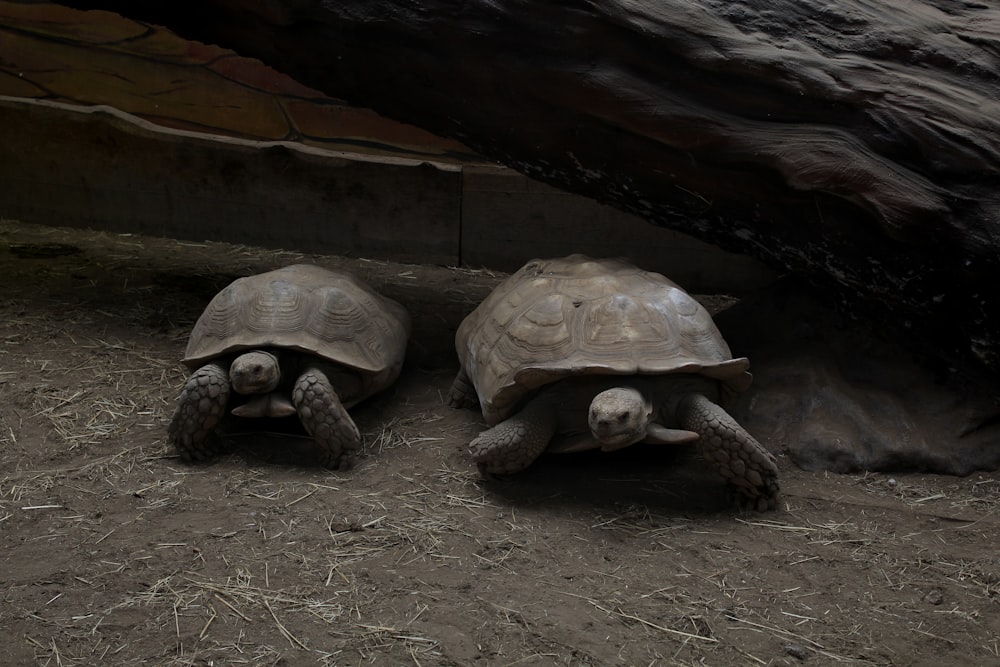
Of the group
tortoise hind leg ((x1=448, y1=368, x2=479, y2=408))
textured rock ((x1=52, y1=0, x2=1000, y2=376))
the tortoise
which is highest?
textured rock ((x1=52, y1=0, x2=1000, y2=376))

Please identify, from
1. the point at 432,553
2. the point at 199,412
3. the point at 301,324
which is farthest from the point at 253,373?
the point at 432,553

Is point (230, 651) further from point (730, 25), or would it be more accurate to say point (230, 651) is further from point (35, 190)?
point (35, 190)

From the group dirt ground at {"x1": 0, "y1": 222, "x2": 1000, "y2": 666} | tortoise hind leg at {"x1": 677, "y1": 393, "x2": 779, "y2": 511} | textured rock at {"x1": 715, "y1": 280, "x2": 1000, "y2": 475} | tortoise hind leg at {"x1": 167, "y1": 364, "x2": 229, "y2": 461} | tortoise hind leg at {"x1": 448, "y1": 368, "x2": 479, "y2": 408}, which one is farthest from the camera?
tortoise hind leg at {"x1": 448, "y1": 368, "x2": 479, "y2": 408}

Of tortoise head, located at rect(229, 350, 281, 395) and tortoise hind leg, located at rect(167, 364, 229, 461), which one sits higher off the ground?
tortoise head, located at rect(229, 350, 281, 395)

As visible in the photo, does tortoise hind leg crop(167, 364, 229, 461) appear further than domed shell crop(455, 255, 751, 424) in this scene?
Yes

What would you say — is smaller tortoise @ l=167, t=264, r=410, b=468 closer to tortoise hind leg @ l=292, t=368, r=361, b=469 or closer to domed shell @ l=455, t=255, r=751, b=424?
tortoise hind leg @ l=292, t=368, r=361, b=469

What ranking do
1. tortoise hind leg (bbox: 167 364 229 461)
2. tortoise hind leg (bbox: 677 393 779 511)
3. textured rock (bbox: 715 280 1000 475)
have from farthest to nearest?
textured rock (bbox: 715 280 1000 475), tortoise hind leg (bbox: 167 364 229 461), tortoise hind leg (bbox: 677 393 779 511)

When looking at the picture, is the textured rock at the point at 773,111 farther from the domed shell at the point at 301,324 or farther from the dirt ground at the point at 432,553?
the domed shell at the point at 301,324

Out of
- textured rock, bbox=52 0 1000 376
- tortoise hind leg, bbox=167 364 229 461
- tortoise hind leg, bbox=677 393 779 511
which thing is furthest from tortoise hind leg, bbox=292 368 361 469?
textured rock, bbox=52 0 1000 376

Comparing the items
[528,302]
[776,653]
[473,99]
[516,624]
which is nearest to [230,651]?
[516,624]

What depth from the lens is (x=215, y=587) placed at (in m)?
2.99

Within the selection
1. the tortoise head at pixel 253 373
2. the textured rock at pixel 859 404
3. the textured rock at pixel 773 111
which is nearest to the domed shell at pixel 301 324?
the tortoise head at pixel 253 373

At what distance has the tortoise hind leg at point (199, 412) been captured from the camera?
381 cm

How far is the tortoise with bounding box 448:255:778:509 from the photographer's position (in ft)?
11.7
